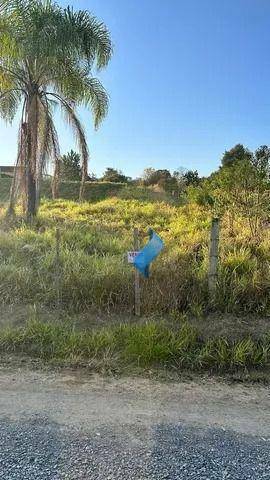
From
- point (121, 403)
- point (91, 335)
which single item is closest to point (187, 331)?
point (91, 335)

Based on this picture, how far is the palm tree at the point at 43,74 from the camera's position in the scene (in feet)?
32.4

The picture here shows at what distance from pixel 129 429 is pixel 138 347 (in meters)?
1.25

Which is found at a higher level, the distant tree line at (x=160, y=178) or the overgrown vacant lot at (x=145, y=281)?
the distant tree line at (x=160, y=178)

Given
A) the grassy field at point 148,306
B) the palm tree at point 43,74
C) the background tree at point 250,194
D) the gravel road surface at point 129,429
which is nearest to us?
the gravel road surface at point 129,429

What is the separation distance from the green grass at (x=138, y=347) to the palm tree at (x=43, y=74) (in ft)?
24.8

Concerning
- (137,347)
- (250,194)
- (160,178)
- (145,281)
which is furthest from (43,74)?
(160,178)

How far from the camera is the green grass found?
385cm

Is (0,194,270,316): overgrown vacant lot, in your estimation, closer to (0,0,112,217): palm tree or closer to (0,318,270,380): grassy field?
(0,318,270,380): grassy field

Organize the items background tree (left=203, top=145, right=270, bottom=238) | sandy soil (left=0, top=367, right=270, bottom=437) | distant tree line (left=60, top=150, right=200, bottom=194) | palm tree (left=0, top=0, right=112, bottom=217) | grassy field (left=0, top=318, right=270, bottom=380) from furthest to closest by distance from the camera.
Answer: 1. distant tree line (left=60, top=150, right=200, bottom=194)
2. palm tree (left=0, top=0, right=112, bottom=217)
3. background tree (left=203, top=145, right=270, bottom=238)
4. grassy field (left=0, top=318, right=270, bottom=380)
5. sandy soil (left=0, top=367, right=270, bottom=437)

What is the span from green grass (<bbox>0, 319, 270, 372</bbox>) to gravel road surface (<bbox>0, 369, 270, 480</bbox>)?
1.02 feet

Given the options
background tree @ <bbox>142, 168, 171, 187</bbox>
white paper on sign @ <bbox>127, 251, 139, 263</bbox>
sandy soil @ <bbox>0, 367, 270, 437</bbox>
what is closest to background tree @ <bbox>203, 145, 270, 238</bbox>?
white paper on sign @ <bbox>127, 251, 139, 263</bbox>

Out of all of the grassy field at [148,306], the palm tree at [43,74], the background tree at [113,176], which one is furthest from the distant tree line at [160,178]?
the grassy field at [148,306]

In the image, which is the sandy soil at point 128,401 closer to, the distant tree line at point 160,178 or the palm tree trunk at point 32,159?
the palm tree trunk at point 32,159

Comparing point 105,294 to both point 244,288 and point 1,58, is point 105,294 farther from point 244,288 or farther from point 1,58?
point 1,58
